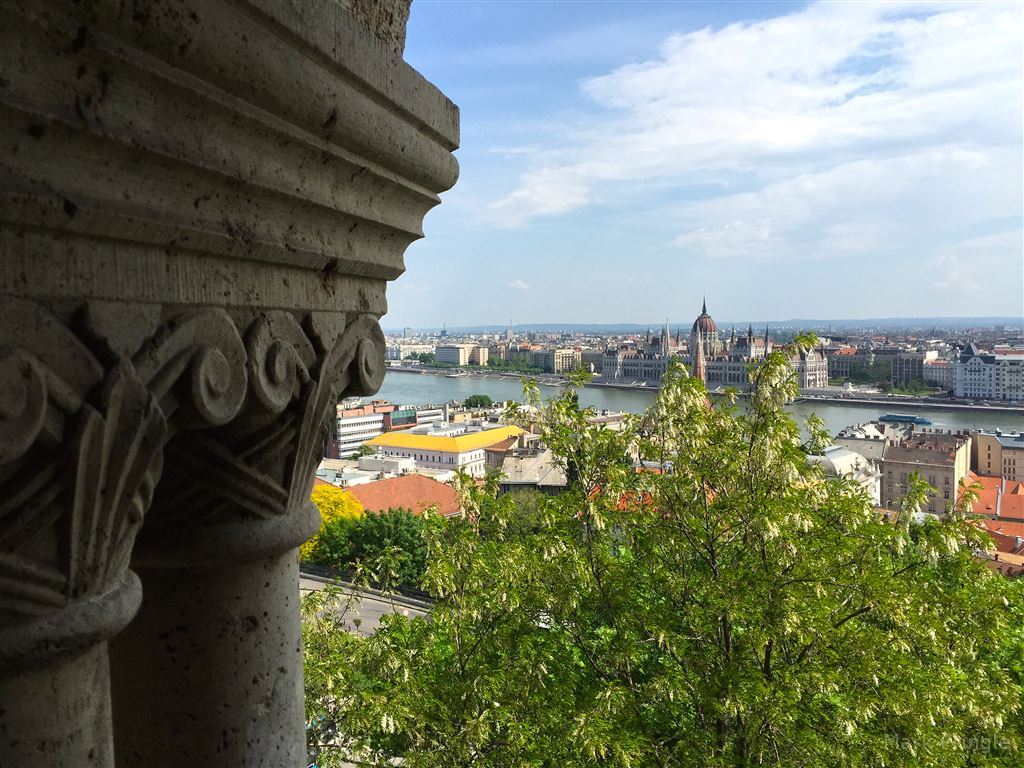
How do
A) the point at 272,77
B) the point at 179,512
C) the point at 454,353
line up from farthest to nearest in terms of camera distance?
the point at 454,353
the point at 179,512
the point at 272,77

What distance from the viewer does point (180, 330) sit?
80cm

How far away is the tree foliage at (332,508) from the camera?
60.7 feet

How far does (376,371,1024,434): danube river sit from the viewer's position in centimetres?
5672

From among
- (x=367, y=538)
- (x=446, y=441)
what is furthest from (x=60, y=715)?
(x=446, y=441)

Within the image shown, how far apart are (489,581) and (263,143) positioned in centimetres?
383

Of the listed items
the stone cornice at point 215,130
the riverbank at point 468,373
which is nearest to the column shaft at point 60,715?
the stone cornice at point 215,130

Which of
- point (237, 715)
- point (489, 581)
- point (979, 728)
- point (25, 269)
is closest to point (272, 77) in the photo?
point (25, 269)

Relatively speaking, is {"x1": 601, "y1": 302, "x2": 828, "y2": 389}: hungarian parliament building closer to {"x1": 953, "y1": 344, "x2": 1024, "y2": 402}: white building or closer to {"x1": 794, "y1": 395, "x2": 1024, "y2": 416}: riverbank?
{"x1": 794, "y1": 395, "x2": 1024, "y2": 416}: riverbank

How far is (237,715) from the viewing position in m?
1.04

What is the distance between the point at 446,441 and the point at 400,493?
1464 centimetres

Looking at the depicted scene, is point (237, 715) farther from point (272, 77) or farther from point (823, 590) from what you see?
point (823, 590)

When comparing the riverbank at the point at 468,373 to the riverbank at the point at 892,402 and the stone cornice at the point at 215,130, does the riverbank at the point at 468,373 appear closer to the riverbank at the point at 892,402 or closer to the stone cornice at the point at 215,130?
the riverbank at the point at 892,402

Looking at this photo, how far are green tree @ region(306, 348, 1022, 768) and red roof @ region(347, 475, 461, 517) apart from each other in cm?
1861

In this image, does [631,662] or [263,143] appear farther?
[631,662]
